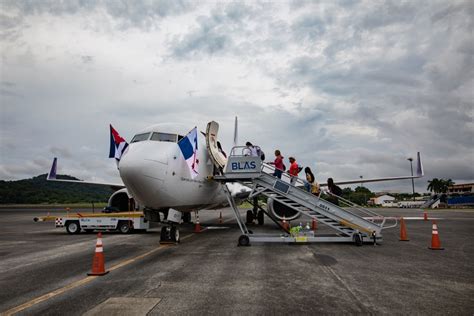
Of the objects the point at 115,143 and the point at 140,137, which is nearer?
the point at 140,137

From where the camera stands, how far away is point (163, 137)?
1112cm

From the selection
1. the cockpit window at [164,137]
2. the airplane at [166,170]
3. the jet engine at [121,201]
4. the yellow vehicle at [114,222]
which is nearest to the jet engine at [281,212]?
the airplane at [166,170]

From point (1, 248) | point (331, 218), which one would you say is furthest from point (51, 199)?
point (331, 218)

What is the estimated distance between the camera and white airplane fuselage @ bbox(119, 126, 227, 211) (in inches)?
374

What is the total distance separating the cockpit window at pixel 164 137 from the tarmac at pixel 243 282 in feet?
12.0

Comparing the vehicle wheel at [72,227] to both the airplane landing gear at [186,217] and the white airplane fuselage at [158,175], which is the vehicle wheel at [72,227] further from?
the white airplane fuselage at [158,175]

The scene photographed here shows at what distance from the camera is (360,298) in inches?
201

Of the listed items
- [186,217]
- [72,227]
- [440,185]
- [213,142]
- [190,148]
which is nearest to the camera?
[190,148]

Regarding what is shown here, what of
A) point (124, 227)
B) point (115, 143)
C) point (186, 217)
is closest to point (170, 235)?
point (115, 143)

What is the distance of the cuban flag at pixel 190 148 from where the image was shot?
35.6 ft

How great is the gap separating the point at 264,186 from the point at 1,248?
982 cm

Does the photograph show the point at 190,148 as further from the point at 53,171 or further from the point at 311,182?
the point at 53,171

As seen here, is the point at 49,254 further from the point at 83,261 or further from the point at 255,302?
the point at 255,302

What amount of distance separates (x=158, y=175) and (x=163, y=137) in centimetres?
182
